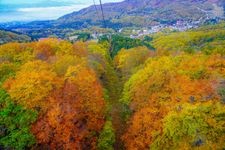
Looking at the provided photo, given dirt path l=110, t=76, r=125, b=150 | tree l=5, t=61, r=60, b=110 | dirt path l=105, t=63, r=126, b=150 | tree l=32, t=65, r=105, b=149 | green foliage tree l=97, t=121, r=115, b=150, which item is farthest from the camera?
dirt path l=105, t=63, r=126, b=150

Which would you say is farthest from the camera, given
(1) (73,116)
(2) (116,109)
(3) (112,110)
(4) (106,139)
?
(2) (116,109)

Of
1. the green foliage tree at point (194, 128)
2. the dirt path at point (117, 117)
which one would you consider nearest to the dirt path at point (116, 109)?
the dirt path at point (117, 117)

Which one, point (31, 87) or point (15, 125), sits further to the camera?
point (31, 87)

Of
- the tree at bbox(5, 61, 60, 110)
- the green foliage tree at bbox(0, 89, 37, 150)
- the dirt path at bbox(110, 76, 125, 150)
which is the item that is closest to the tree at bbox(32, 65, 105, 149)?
the green foliage tree at bbox(0, 89, 37, 150)

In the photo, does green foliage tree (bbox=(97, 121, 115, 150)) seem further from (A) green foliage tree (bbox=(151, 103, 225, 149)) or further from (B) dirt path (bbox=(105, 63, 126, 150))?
(A) green foliage tree (bbox=(151, 103, 225, 149))

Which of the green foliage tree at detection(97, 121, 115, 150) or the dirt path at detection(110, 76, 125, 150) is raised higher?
the green foliage tree at detection(97, 121, 115, 150)

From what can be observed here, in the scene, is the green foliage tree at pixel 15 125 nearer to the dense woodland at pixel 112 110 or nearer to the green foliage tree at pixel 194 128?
the dense woodland at pixel 112 110

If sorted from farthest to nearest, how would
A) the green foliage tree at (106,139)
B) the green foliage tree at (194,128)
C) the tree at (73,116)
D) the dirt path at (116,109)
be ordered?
1. the dirt path at (116,109)
2. the green foliage tree at (106,139)
3. the tree at (73,116)
4. the green foliage tree at (194,128)

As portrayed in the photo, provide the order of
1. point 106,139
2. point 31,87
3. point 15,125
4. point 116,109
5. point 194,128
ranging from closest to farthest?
point 194,128
point 15,125
point 106,139
point 31,87
point 116,109

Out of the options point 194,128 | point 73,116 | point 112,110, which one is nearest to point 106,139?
point 73,116

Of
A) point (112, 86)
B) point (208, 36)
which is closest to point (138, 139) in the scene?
point (112, 86)

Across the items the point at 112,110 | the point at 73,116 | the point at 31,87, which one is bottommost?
the point at 112,110

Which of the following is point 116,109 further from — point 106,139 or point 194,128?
point 194,128

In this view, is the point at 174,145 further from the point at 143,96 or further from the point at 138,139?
the point at 143,96
